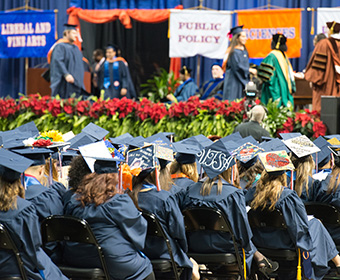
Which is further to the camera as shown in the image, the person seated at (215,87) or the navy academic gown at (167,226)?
the person seated at (215,87)

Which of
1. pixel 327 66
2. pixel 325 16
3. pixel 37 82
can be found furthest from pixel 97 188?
pixel 37 82

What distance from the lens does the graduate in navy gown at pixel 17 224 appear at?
10.3 ft

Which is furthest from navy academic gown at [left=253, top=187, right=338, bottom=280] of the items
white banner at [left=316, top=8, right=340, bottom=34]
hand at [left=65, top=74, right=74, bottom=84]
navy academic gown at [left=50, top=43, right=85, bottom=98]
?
white banner at [left=316, top=8, right=340, bottom=34]

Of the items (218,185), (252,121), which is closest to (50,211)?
(218,185)

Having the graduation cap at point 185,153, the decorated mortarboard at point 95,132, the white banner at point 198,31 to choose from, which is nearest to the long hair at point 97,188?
the graduation cap at point 185,153

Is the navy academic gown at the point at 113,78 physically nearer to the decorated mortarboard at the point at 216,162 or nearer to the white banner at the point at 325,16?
the white banner at the point at 325,16

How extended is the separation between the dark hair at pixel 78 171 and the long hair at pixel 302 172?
1841mm

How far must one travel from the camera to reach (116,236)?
3.47 m

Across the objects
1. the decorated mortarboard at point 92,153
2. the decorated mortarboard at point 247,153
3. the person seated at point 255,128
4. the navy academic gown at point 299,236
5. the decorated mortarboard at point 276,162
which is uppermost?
the decorated mortarboard at point 92,153

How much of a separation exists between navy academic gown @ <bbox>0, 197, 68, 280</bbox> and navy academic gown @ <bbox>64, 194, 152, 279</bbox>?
34 cm

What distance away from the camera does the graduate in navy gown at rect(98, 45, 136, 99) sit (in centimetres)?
1240

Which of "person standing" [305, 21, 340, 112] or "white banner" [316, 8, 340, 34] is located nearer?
"person standing" [305, 21, 340, 112]

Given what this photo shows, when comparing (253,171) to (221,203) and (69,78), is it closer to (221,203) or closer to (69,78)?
(221,203)

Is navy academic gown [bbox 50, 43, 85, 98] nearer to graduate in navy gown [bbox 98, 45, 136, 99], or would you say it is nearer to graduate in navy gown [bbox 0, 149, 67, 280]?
graduate in navy gown [bbox 98, 45, 136, 99]
